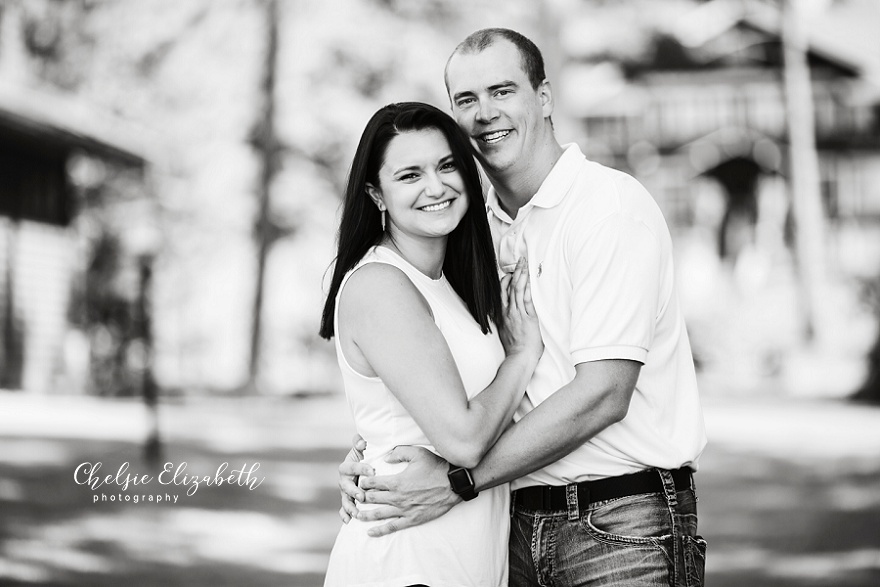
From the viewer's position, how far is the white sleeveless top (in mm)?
2105

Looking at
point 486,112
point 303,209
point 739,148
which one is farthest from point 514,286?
point 303,209

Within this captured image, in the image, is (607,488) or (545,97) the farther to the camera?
(545,97)

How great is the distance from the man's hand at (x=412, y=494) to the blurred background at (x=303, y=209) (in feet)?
17.8

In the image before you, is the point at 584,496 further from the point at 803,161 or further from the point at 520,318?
the point at 803,161

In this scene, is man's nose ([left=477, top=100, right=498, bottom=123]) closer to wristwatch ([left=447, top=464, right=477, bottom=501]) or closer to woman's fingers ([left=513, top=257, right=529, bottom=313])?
woman's fingers ([left=513, top=257, right=529, bottom=313])

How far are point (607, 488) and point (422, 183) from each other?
0.81 metres

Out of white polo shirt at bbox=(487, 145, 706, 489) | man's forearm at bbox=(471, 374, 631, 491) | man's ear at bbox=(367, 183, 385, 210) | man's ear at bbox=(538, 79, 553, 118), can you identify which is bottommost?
man's forearm at bbox=(471, 374, 631, 491)

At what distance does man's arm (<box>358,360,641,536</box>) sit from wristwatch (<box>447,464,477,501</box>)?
0.04 feet

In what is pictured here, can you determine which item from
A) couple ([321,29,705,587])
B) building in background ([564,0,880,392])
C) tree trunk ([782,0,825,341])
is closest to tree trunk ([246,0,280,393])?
building in background ([564,0,880,392])

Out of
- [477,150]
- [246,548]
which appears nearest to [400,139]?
[477,150]

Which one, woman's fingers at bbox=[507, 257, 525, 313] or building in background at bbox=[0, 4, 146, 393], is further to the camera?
building in background at bbox=[0, 4, 146, 393]

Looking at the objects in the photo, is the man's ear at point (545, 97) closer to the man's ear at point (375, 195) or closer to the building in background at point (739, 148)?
the man's ear at point (375, 195)

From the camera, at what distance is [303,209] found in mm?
11203

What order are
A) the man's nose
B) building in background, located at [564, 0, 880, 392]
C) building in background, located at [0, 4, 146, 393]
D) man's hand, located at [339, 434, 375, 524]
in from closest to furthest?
man's hand, located at [339, 434, 375, 524] → the man's nose → building in background, located at [564, 0, 880, 392] → building in background, located at [0, 4, 146, 393]
